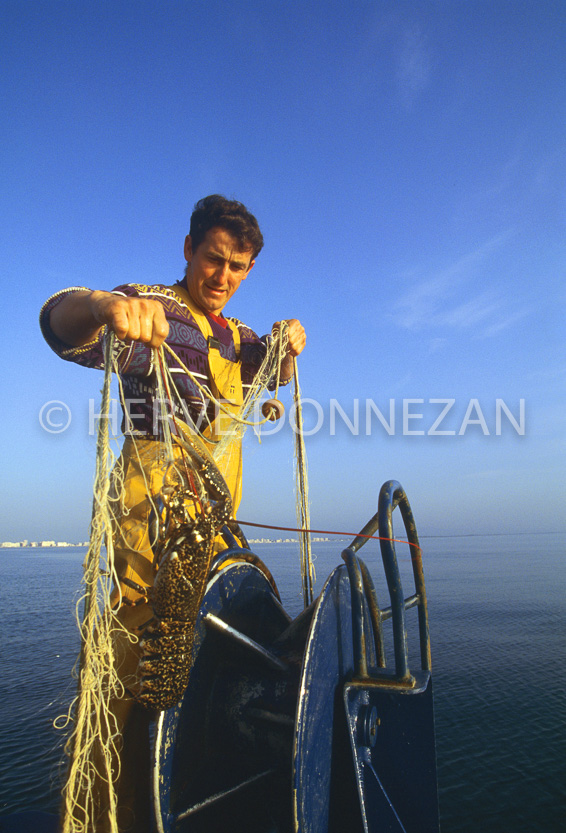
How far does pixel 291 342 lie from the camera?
3.52m

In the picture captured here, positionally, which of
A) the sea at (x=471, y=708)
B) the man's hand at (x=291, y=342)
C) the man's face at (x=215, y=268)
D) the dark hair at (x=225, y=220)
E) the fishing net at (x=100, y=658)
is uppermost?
the dark hair at (x=225, y=220)

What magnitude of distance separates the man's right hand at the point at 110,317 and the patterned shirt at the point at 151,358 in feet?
0.27

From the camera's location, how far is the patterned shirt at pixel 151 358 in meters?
2.33

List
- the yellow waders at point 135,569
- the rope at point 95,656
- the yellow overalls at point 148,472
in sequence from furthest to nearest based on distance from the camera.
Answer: the yellow overalls at point 148,472, the yellow waders at point 135,569, the rope at point 95,656

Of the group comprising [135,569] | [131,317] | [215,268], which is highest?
[215,268]

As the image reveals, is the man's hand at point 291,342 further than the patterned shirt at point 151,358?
Yes

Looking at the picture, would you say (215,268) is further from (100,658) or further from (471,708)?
(471,708)

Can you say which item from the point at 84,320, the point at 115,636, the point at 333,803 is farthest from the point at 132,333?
Result: the point at 333,803

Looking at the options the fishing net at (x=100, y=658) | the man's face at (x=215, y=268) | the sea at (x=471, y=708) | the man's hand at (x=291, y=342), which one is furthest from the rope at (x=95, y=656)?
the man's hand at (x=291, y=342)

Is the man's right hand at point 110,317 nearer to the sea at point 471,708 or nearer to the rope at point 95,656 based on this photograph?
the rope at point 95,656

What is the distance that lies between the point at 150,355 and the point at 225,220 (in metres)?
1.08

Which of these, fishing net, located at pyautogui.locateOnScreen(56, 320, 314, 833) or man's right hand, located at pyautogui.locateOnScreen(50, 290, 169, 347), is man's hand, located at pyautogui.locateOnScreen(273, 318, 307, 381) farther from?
man's right hand, located at pyautogui.locateOnScreen(50, 290, 169, 347)

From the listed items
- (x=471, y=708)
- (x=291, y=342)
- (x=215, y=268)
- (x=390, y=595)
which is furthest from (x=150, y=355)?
(x=471, y=708)

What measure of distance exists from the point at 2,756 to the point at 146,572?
4.18 m
